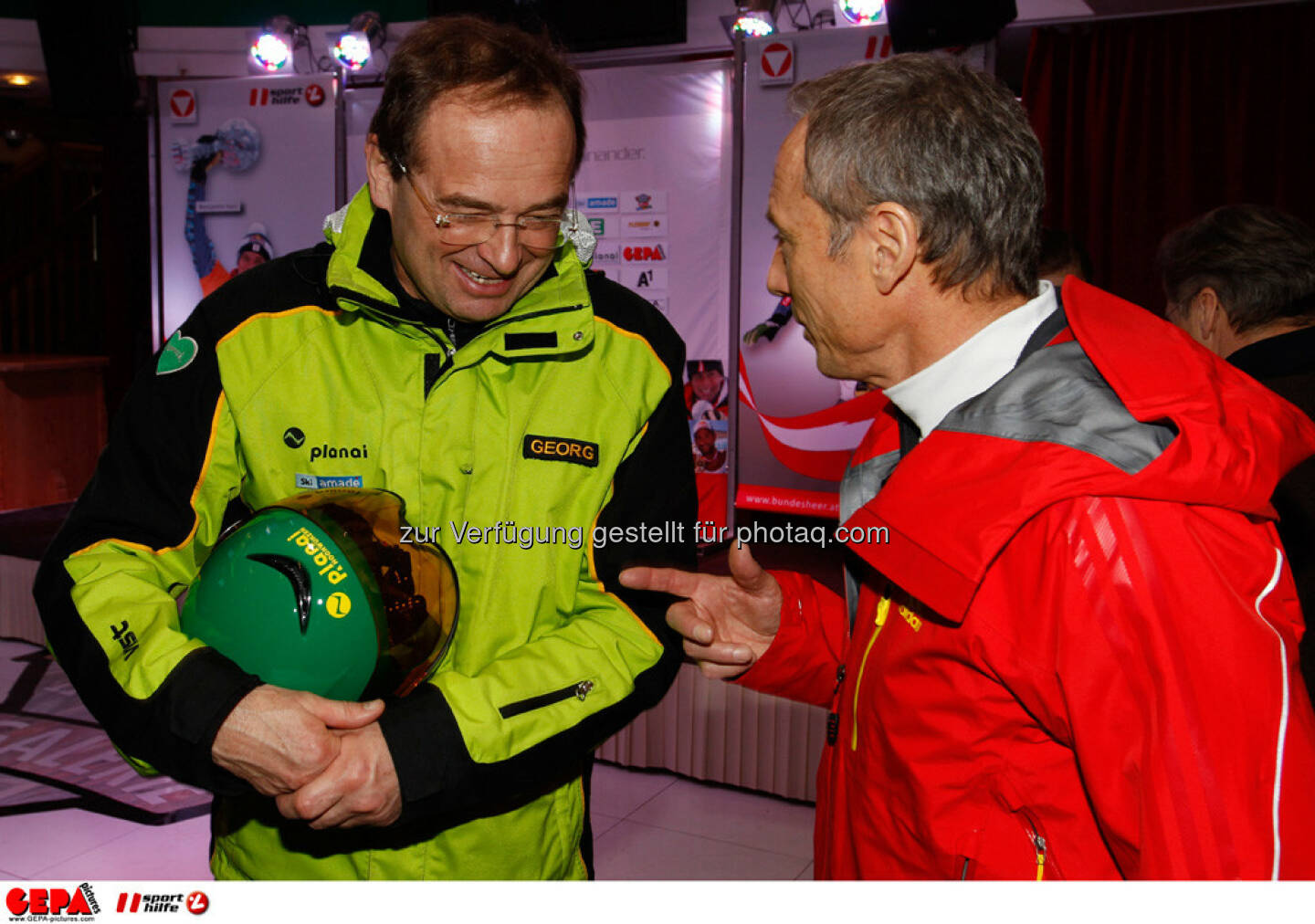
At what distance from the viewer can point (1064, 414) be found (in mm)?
959

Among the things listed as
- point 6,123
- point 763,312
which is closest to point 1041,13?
point 763,312

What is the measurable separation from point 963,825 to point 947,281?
560mm

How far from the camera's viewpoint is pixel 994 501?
948 mm

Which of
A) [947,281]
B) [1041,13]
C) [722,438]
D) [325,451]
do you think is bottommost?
[722,438]

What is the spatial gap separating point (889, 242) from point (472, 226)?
521mm

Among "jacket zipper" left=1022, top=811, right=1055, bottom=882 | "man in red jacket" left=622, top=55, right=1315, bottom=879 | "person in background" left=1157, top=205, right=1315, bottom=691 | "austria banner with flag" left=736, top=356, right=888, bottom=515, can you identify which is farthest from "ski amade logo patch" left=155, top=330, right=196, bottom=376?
"austria banner with flag" left=736, top=356, right=888, bottom=515

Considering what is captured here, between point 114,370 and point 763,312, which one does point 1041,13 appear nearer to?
point 763,312

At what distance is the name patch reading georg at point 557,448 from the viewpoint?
1.33m

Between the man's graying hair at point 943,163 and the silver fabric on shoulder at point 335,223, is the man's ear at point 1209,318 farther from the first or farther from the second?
the silver fabric on shoulder at point 335,223

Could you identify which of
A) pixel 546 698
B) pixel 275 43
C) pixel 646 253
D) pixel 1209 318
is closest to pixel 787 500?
pixel 646 253

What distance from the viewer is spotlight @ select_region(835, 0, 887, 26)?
4.71 metres
